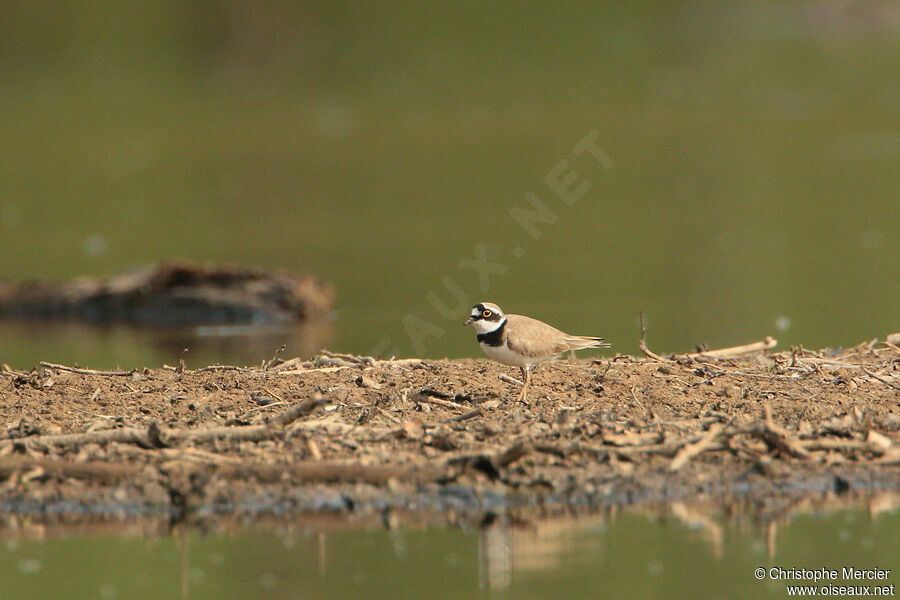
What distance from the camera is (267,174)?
1312 inches

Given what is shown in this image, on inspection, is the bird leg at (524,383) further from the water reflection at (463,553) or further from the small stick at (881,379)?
the small stick at (881,379)

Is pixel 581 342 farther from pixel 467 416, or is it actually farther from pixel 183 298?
pixel 183 298

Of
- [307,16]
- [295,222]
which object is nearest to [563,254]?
[295,222]

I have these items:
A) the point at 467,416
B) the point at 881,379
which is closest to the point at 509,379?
the point at 467,416

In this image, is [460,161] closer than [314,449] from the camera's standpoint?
No

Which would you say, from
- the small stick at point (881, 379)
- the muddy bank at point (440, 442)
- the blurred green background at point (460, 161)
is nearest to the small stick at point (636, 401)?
the muddy bank at point (440, 442)

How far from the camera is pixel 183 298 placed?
59.9 ft

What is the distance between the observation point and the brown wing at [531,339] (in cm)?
975

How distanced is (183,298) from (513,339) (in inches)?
362

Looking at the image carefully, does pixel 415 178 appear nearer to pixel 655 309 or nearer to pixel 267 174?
pixel 267 174

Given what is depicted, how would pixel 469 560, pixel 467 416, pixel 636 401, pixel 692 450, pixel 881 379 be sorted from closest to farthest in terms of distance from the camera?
pixel 469 560, pixel 692 450, pixel 467 416, pixel 636 401, pixel 881 379

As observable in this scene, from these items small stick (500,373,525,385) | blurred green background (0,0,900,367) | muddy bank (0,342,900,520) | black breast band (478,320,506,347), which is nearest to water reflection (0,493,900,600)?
muddy bank (0,342,900,520)

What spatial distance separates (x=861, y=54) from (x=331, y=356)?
140 ft

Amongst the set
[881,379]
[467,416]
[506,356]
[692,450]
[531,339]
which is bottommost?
[692,450]
